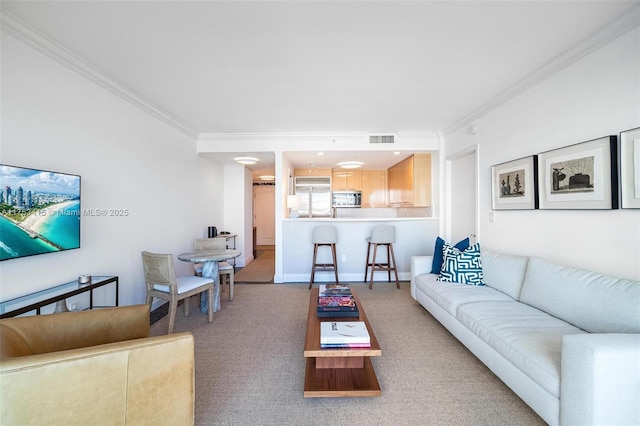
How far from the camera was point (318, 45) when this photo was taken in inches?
73.5

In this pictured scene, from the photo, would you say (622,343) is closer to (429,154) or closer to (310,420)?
(310,420)

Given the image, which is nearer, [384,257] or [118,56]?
[118,56]

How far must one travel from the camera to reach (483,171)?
3.11 metres

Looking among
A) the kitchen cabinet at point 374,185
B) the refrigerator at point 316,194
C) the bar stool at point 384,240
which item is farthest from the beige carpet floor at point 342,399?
the kitchen cabinet at point 374,185

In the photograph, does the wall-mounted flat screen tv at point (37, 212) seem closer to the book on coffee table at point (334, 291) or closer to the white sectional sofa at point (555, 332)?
the book on coffee table at point (334, 291)

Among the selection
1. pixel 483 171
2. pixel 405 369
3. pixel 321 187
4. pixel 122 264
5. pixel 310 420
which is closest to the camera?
pixel 310 420

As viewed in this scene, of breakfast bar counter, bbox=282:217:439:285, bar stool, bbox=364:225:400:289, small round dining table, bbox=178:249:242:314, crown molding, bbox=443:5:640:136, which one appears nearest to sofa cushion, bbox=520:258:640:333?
crown molding, bbox=443:5:640:136

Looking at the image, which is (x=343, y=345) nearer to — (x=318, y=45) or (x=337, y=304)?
(x=337, y=304)

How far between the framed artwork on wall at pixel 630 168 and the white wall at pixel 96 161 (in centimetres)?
415

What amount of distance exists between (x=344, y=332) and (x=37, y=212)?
234 centimetres

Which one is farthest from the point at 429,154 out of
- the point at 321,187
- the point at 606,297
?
the point at 606,297

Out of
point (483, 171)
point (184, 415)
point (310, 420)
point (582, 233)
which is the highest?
point (483, 171)

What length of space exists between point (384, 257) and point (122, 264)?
3.67 meters

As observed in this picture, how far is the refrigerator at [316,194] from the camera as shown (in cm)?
600
